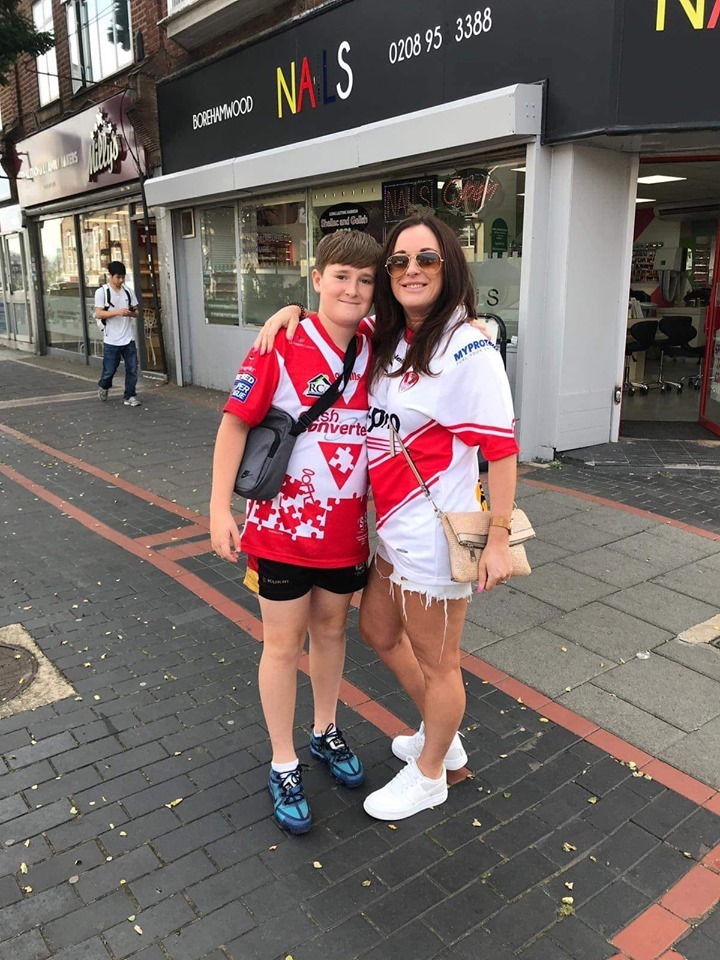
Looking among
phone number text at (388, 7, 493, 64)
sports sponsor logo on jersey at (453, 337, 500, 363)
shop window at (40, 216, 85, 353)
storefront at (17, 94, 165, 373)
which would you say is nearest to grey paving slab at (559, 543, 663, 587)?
sports sponsor logo on jersey at (453, 337, 500, 363)

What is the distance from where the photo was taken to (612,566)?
484cm

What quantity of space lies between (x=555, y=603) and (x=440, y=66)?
550 cm

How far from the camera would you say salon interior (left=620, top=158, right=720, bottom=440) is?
848 cm

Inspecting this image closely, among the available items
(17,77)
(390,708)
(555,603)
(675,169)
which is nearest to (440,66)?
(675,169)

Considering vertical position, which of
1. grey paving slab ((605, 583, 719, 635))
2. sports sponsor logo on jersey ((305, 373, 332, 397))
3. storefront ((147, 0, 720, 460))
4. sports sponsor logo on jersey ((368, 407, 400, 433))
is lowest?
grey paving slab ((605, 583, 719, 635))

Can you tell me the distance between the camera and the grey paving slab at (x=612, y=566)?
15.3 feet

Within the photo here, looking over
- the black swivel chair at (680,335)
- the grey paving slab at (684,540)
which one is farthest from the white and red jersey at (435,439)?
the black swivel chair at (680,335)

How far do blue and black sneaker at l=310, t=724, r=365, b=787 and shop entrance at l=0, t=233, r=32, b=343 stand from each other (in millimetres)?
18149

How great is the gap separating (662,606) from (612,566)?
585 mm

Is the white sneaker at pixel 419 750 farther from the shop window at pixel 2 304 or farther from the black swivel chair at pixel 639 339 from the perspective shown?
the shop window at pixel 2 304

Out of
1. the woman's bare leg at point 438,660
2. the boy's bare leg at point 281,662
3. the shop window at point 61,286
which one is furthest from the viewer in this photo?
the shop window at point 61,286

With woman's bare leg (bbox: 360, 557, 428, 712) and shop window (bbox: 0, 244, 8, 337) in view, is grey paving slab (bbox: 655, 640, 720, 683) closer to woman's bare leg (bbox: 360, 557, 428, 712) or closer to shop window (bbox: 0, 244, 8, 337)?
woman's bare leg (bbox: 360, 557, 428, 712)

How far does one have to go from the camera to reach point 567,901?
2.32 meters

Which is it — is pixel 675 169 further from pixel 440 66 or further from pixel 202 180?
pixel 202 180
